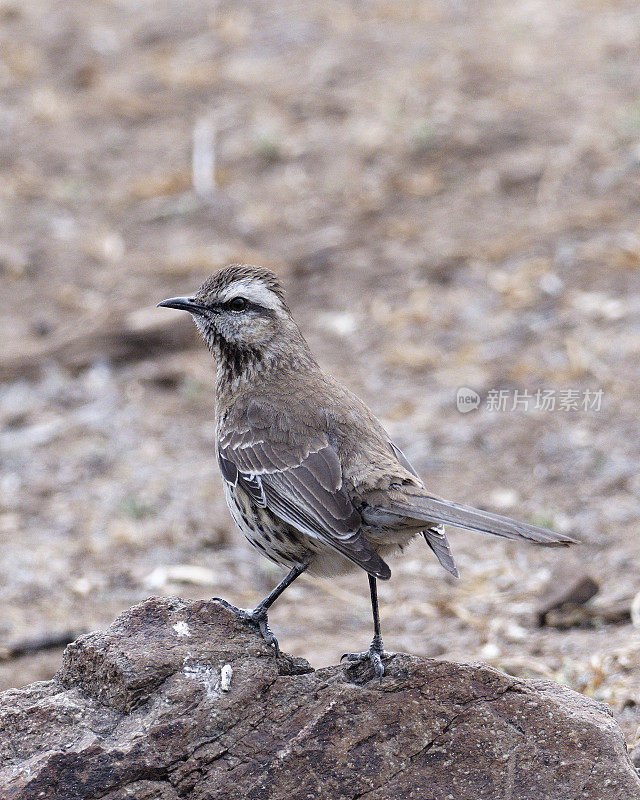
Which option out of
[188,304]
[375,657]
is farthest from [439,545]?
[188,304]

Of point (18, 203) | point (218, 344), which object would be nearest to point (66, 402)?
point (18, 203)

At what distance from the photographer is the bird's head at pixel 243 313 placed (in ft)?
18.8

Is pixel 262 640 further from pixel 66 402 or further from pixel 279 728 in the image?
pixel 66 402

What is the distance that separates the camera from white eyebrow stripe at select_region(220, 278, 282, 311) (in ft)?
18.8

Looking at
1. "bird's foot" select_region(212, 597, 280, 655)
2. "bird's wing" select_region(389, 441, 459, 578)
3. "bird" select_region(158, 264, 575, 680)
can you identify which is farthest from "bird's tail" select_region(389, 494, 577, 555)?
"bird's foot" select_region(212, 597, 280, 655)

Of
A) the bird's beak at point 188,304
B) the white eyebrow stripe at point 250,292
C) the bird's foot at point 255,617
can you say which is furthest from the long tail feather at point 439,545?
the bird's beak at point 188,304

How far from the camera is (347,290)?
1162cm

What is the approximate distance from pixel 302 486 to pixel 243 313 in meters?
1.23

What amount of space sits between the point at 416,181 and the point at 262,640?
29.8ft

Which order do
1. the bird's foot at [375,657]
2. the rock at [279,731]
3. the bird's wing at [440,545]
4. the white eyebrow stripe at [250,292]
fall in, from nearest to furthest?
the rock at [279,731], the bird's foot at [375,657], the bird's wing at [440,545], the white eyebrow stripe at [250,292]

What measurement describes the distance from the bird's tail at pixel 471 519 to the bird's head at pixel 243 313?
144 cm

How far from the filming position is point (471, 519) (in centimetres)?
423

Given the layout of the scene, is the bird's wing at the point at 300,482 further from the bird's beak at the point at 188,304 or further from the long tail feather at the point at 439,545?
the bird's beak at the point at 188,304

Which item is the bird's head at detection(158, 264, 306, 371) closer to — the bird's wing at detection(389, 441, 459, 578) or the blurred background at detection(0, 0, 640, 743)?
the bird's wing at detection(389, 441, 459, 578)
